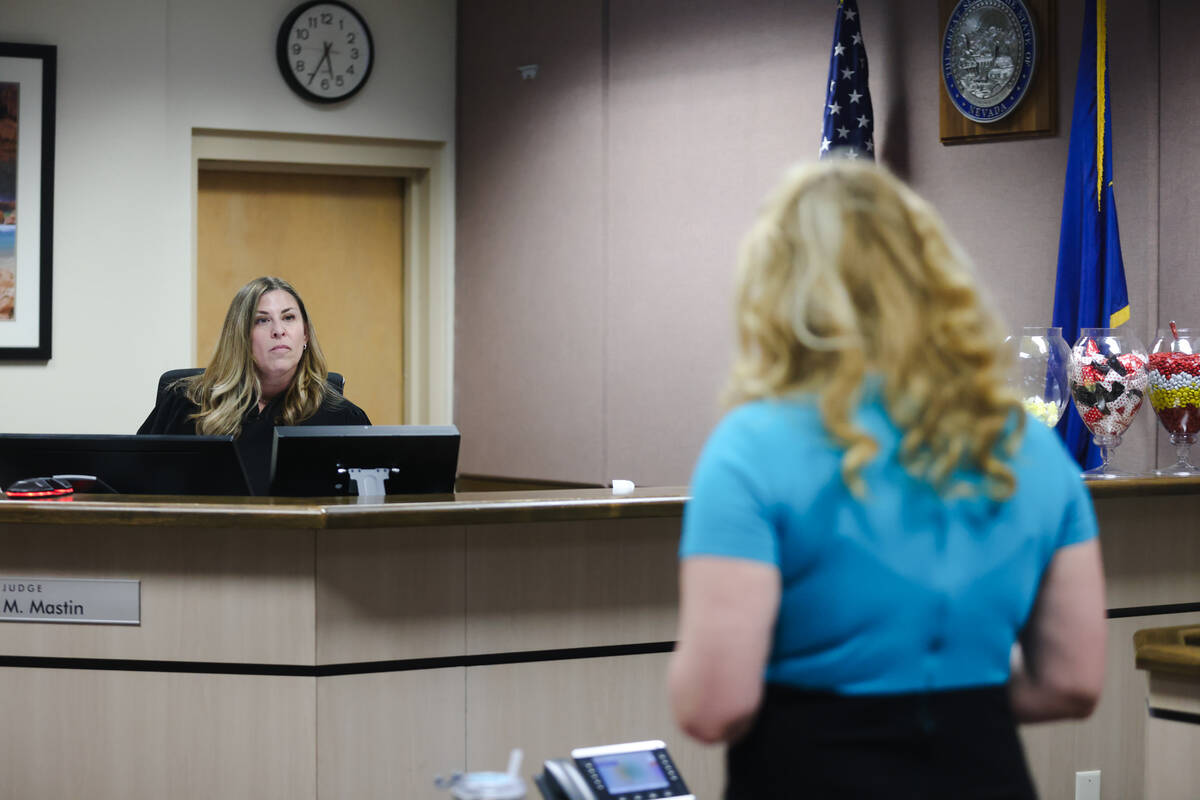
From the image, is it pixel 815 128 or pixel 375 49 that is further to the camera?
pixel 375 49

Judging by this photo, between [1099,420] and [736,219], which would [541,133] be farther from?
[1099,420]

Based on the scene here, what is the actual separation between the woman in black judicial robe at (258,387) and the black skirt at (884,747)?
95.1 inches

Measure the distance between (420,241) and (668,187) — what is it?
1406 mm

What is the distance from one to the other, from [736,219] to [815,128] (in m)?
0.44

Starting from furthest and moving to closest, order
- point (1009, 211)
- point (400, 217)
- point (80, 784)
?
point (400, 217) → point (1009, 211) → point (80, 784)

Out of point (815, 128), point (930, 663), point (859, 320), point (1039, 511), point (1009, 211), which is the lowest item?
point (930, 663)

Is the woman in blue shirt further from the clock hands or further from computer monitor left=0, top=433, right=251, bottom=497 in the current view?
the clock hands

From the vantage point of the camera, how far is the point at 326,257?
5.61 meters

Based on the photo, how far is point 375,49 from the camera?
5.45 metres

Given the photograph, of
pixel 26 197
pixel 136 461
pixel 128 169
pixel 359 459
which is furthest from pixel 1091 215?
pixel 26 197

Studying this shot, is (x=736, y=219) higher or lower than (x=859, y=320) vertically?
higher

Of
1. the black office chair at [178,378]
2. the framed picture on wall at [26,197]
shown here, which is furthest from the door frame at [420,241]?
the black office chair at [178,378]

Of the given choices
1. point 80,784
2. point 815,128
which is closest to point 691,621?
point 80,784

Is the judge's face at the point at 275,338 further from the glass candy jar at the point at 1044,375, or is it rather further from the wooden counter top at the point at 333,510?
the glass candy jar at the point at 1044,375
